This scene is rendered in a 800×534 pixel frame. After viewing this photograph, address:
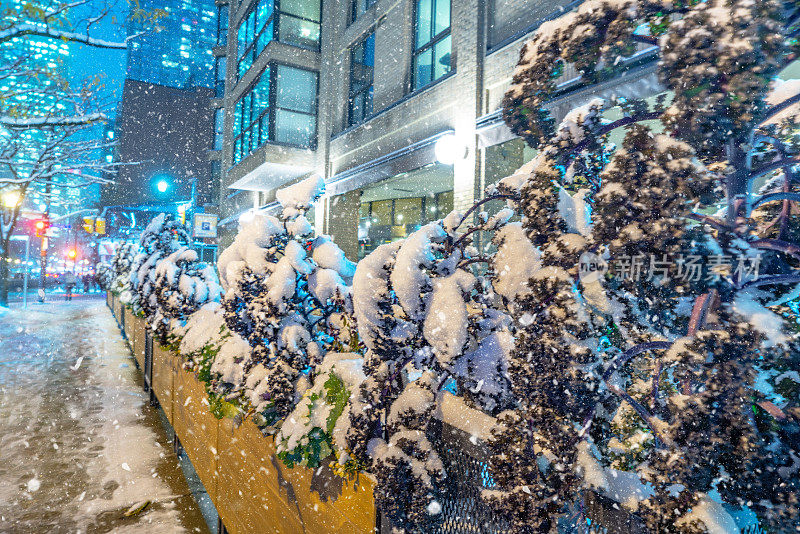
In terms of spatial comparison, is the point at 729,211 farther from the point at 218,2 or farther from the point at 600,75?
the point at 218,2

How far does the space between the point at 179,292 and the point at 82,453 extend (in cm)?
237

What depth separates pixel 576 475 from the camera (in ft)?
4.50

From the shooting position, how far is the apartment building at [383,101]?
9164 millimetres

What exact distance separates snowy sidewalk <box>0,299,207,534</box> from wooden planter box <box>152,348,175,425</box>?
41cm

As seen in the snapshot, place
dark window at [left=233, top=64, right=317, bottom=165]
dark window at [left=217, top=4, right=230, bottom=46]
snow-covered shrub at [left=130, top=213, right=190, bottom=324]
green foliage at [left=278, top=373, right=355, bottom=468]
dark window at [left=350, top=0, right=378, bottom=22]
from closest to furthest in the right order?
green foliage at [left=278, top=373, right=355, bottom=468] → snow-covered shrub at [left=130, top=213, right=190, bottom=324] → dark window at [left=350, top=0, right=378, bottom=22] → dark window at [left=233, top=64, right=317, bottom=165] → dark window at [left=217, top=4, right=230, bottom=46]

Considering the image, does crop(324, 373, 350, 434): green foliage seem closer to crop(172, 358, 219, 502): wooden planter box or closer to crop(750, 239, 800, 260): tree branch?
crop(172, 358, 219, 502): wooden planter box

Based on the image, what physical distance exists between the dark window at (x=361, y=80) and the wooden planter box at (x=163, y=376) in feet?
32.7

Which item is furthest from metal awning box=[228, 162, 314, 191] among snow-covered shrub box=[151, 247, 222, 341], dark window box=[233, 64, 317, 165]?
snow-covered shrub box=[151, 247, 222, 341]

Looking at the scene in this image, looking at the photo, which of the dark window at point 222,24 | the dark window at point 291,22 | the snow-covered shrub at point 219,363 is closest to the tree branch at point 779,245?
the snow-covered shrub at point 219,363

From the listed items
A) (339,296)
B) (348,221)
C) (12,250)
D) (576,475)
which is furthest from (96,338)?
(12,250)

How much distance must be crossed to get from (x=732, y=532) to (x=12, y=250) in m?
87.7

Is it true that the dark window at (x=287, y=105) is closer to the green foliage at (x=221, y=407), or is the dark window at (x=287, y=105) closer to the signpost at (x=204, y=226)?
the signpost at (x=204, y=226)

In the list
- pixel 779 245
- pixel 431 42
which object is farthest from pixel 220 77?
pixel 779 245

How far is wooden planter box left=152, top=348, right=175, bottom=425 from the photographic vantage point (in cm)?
584
